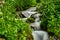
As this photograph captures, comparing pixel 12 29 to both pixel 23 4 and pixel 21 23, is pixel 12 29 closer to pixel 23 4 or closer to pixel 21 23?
pixel 21 23

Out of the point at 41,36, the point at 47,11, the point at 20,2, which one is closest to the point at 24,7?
the point at 20,2

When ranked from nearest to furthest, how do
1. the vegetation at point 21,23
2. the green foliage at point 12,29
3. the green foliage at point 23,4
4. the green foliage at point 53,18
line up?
1. the green foliage at point 12,29
2. the vegetation at point 21,23
3. the green foliage at point 53,18
4. the green foliage at point 23,4

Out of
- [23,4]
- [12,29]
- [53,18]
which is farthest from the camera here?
[23,4]

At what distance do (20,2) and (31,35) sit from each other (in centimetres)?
458

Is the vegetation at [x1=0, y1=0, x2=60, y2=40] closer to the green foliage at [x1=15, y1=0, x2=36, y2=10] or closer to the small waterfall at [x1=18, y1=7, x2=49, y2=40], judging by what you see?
the small waterfall at [x1=18, y1=7, x2=49, y2=40]

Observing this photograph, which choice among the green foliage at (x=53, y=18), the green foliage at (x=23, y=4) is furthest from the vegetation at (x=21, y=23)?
the green foliage at (x=23, y=4)

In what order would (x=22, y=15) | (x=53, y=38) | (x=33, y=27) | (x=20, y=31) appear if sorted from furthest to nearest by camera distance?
(x=22, y=15) < (x=33, y=27) < (x=53, y=38) < (x=20, y=31)

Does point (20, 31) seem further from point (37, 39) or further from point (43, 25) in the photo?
point (43, 25)

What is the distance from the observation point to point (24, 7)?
44.0 ft

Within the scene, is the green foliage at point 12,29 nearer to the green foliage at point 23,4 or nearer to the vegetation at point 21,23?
the vegetation at point 21,23

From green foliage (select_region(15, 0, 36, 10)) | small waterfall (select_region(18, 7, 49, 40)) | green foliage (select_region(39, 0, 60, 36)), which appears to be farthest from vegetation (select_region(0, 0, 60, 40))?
green foliage (select_region(15, 0, 36, 10))

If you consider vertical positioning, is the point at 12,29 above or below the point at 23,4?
above

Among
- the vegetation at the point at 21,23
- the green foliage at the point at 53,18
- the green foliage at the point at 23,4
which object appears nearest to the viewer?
the vegetation at the point at 21,23

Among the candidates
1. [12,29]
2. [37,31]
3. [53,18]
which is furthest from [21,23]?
[53,18]
